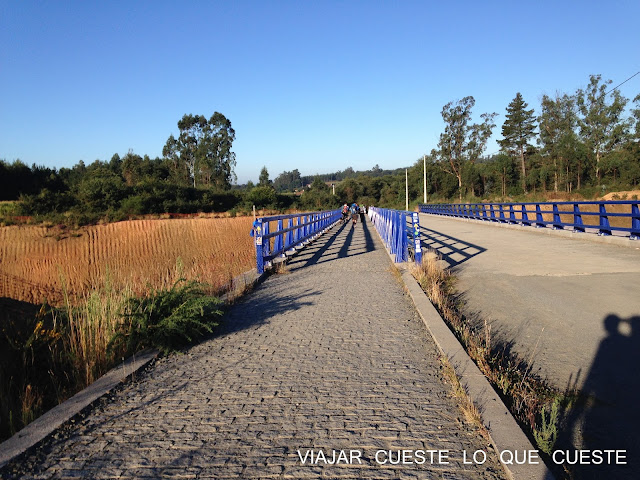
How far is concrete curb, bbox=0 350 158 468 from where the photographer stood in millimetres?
2951

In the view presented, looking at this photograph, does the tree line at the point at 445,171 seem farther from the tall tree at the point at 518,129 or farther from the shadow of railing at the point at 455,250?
the shadow of railing at the point at 455,250

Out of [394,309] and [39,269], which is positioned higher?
[394,309]

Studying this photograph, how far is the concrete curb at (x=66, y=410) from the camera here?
9.68 feet

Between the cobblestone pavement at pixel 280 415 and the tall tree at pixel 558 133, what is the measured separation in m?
54.8

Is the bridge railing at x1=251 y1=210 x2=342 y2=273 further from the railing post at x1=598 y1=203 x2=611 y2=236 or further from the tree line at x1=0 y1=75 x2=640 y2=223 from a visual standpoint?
the tree line at x1=0 y1=75 x2=640 y2=223

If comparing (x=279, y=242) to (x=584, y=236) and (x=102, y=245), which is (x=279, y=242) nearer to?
(x=584, y=236)

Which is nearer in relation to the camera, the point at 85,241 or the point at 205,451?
the point at 205,451

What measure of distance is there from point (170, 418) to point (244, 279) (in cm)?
553

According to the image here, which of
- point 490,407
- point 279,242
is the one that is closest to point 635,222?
point 279,242

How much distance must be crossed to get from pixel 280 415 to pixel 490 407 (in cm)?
156

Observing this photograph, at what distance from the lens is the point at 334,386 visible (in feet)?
13.1

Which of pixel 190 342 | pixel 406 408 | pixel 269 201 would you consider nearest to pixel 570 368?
pixel 406 408

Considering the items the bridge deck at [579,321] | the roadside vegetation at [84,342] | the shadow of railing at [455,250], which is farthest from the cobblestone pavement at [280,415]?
the shadow of railing at [455,250]

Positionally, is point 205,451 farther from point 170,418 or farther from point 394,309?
point 394,309
